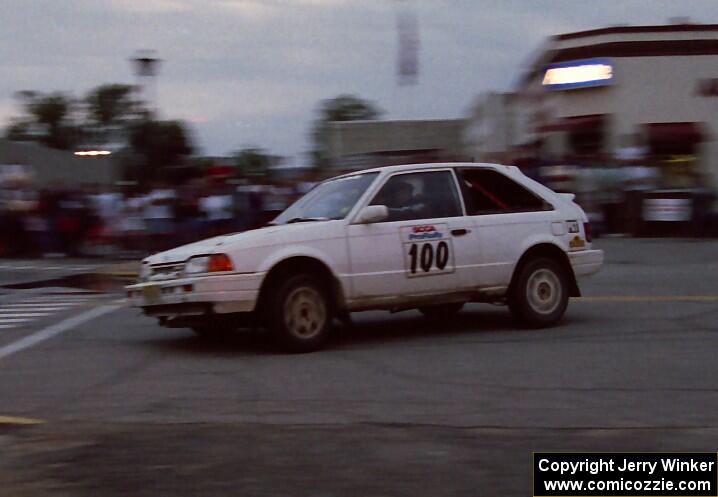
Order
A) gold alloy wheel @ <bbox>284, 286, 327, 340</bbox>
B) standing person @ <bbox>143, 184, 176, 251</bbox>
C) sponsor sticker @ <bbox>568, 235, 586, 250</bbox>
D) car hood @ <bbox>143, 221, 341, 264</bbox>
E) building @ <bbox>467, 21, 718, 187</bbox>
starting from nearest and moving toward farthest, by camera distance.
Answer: car hood @ <bbox>143, 221, 341, 264</bbox> < gold alloy wheel @ <bbox>284, 286, 327, 340</bbox> < sponsor sticker @ <bbox>568, 235, 586, 250</bbox> < standing person @ <bbox>143, 184, 176, 251</bbox> < building @ <bbox>467, 21, 718, 187</bbox>

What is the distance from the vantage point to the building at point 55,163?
30.6 metres

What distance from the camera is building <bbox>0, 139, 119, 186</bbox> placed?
30.6 metres

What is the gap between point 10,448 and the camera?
5.91m

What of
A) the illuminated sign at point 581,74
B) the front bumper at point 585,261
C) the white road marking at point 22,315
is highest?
the illuminated sign at point 581,74

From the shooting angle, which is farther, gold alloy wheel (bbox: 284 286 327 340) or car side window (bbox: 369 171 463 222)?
car side window (bbox: 369 171 463 222)

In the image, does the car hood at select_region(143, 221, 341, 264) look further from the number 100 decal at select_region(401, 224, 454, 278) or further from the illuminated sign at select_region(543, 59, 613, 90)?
the illuminated sign at select_region(543, 59, 613, 90)

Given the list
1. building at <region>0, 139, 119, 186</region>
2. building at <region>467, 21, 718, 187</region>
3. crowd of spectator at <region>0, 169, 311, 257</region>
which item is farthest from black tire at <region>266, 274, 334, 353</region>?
building at <region>467, 21, 718, 187</region>

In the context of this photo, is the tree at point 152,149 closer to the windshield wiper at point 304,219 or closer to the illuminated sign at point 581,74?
the illuminated sign at point 581,74

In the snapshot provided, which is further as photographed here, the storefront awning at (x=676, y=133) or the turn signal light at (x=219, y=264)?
the storefront awning at (x=676, y=133)

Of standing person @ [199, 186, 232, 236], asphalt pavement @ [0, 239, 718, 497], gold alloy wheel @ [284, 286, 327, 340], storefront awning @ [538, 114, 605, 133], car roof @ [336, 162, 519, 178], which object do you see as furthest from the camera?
storefront awning @ [538, 114, 605, 133]

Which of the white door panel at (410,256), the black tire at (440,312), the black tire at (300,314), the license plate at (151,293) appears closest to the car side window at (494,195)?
the white door panel at (410,256)

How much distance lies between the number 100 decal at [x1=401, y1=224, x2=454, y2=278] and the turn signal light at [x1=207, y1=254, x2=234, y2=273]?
1667 millimetres

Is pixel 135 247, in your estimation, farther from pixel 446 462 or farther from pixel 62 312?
pixel 446 462

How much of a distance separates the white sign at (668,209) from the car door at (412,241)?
12732 millimetres
